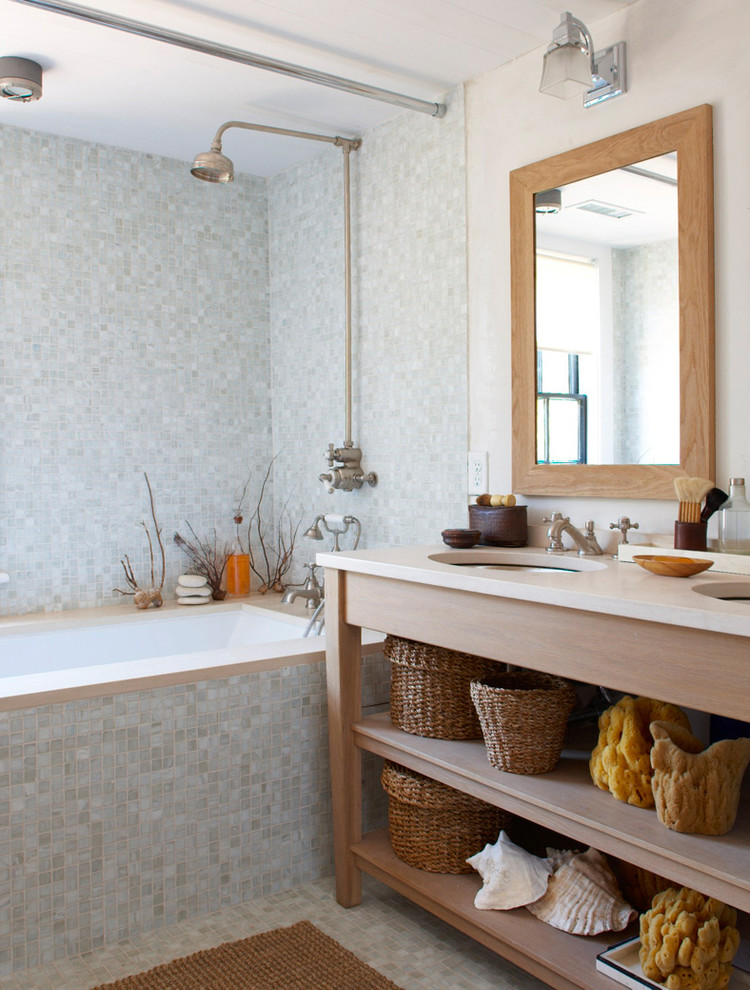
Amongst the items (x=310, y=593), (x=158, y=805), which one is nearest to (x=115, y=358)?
(x=310, y=593)

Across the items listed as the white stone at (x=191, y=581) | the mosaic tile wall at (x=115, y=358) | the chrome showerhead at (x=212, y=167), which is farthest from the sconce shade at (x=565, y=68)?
the white stone at (x=191, y=581)

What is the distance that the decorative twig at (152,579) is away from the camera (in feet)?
10.2

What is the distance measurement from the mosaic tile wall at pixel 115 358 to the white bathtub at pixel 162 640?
169mm

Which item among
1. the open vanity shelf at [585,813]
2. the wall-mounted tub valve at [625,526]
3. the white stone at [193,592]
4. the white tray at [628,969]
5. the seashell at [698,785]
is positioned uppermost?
the wall-mounted tub valve at [625,526]

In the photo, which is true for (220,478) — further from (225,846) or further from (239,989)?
(239,989)

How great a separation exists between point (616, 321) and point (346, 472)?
1143mm

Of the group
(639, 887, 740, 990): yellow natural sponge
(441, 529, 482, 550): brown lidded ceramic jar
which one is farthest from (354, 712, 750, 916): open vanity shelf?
(441, 529, 482, 550): brown lidded ceramic jar

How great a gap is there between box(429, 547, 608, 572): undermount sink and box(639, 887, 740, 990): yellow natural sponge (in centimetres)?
75

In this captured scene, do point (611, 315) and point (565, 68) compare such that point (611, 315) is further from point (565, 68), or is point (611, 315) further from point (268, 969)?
point (268, 969)

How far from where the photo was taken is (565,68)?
1.99 m

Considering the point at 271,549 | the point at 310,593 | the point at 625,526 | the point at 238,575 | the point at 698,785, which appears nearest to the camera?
the point at 698,785

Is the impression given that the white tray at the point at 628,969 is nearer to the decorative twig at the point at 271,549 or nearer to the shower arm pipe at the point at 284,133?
the decorative twig at the point at 271,549

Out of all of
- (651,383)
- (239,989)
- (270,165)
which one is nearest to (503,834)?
(239,989)

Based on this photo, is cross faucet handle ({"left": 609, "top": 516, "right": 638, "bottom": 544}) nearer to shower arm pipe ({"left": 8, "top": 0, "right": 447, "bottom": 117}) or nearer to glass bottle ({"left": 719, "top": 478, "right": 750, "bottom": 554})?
glass bottle ({"left": 719, "top": 478, "right": 750, "bottom": 554})
